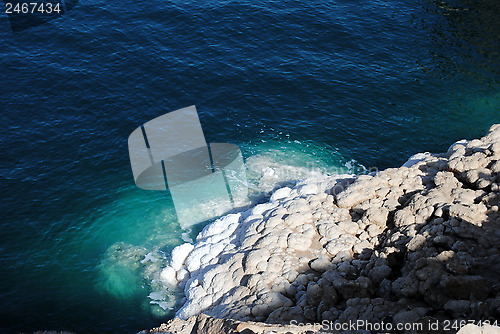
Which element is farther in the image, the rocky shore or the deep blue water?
the deep blue water

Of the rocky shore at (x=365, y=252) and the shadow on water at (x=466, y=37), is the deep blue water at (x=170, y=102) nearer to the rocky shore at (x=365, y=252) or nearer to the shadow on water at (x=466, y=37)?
the shadow on water at (x=466, y=37)

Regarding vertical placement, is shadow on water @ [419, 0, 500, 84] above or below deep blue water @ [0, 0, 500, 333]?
above

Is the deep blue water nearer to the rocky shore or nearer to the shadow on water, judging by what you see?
the shadow on water

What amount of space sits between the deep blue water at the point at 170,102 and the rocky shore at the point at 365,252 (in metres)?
6.63

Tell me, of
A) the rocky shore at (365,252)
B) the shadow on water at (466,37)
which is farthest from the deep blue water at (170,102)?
the rocky shore at (365,252)

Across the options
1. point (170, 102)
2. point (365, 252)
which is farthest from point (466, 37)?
point (365, 252)

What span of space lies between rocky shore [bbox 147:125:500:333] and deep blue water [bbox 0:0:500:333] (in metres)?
6.63

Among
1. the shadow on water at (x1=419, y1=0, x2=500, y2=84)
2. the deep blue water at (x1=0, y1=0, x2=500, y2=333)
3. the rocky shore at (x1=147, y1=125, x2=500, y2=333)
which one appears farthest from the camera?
the shadow on water at (x1=419, y1=0, x2=500, y2=84)

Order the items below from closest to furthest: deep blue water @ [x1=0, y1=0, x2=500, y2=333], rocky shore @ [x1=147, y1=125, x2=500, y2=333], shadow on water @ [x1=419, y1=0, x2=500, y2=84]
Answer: rocky shore @ [x1=147, y1=125, x2=500, y2=333] → deep blue water @ [x1=0, y1=0, x2=500, y2=333] → shadow on water @ [x1=419, y1=0, x2=500, y2=84]

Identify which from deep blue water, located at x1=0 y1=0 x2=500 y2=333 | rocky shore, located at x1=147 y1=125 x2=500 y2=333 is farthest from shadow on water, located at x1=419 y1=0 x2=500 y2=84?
rocky shore, located at x1=147 y1=125 x2=500 y2=333

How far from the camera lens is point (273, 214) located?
34750 millimetres

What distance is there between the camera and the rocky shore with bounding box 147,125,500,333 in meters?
25.1

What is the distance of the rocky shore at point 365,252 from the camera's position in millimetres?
25109

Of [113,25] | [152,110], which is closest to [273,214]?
[152,110]
